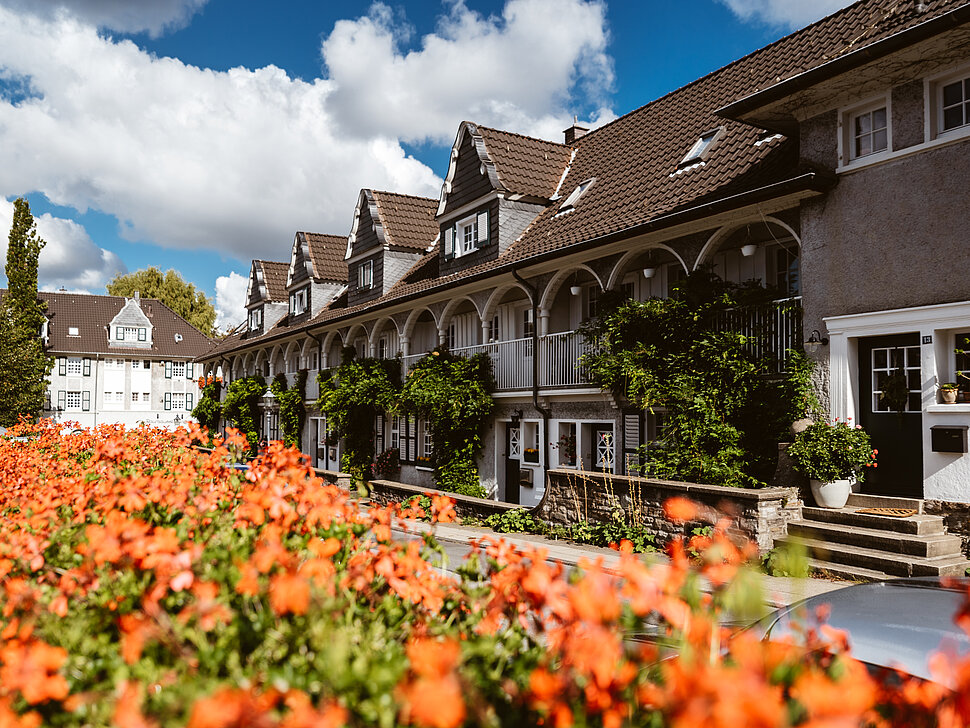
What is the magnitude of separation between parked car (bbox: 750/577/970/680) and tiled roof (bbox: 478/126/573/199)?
18624mm

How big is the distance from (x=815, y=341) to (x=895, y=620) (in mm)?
8547

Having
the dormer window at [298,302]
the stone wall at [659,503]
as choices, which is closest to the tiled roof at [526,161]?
the stone wall at [659,503]

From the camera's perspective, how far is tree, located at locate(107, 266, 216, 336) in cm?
7600

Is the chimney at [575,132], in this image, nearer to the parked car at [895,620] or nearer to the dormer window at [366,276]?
the dormer window at [366,276]

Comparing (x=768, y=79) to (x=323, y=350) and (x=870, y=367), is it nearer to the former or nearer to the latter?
(x=870, y=367)

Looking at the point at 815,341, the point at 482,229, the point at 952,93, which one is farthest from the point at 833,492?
the point at 482,229

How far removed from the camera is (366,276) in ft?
100

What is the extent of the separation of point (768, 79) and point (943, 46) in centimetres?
719

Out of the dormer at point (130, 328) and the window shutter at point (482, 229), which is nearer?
the window shutter at point (482, 229)

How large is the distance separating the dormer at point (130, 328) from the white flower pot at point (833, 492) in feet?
210

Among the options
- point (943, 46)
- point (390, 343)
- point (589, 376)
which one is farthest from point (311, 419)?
point (943, 46)

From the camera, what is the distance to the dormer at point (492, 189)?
22.5 meters

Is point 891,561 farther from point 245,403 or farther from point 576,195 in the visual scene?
point 245,403

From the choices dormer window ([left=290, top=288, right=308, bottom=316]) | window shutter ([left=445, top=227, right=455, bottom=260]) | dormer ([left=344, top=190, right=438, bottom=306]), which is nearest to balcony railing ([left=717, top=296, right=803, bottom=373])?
window shutter ([left=445, top=227, right=455, bottom=260])
